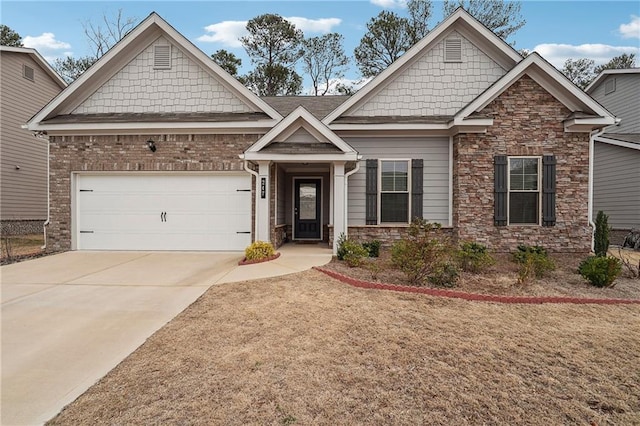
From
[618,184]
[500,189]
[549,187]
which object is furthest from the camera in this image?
[618,184]

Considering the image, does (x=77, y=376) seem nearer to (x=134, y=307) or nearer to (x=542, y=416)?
(x=134, y=307)

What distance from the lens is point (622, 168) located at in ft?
46.0

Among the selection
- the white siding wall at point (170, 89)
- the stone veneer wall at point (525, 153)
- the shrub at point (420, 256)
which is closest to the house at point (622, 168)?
the stone veneer wall at point (525, 153)

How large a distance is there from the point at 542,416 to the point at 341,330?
2.20m

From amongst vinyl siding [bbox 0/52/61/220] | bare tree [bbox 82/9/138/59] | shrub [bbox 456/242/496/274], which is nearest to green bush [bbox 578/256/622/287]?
shrub [bbox 456/242/496/274]

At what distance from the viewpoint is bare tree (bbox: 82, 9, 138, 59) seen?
2317 centimetres

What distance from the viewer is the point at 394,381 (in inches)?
133

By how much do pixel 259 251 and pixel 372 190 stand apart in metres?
3.85

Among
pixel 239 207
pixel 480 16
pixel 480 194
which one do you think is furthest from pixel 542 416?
pixel 480 16

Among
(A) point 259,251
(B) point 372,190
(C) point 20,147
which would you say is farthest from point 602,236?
(C) point 20,147

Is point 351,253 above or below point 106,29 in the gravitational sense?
below

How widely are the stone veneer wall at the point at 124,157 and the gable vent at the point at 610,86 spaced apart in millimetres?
17529

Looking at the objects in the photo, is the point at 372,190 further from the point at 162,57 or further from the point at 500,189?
the point at 162,57

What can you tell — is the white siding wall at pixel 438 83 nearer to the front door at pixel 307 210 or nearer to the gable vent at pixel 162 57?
the front door at pixel 307 210
